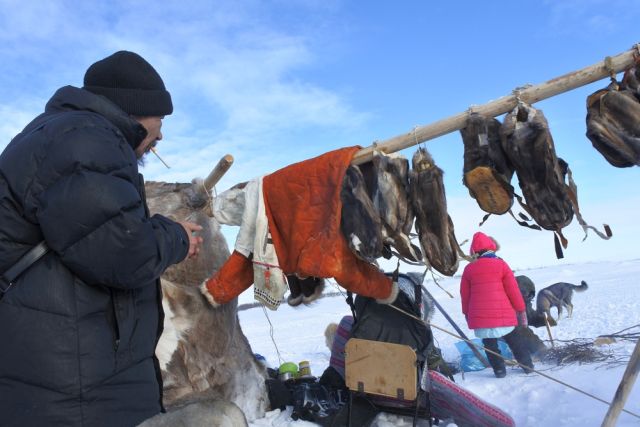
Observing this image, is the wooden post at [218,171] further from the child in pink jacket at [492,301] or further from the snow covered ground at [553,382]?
the child in pink jacket at [492,301]

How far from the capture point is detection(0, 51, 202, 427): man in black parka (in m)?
1.46

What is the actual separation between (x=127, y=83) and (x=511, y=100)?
89.3 inches

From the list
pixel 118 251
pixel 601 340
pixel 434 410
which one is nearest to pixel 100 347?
pixel 118 251

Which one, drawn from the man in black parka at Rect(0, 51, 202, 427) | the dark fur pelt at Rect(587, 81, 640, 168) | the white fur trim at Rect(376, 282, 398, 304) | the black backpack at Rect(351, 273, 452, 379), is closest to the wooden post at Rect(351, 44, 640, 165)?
the dark fur pelt at Rect(587, 81, 640, 168)

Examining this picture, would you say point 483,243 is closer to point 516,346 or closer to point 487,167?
point 516,346

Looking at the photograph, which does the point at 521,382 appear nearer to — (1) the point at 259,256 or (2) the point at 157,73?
(1) the point at 259,256

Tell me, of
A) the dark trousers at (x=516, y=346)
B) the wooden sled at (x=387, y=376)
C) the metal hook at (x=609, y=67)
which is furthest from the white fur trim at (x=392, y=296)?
the dark trousers at (x=516, y=346)

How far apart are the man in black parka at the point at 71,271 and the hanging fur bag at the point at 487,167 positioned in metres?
2.13

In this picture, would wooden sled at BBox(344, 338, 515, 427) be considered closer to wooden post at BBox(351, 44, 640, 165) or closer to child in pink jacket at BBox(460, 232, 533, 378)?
wooden post at BBox(351, 44, 640, 165)

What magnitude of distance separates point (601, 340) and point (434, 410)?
403 cm

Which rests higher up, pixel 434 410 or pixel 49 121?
pixel 49 121

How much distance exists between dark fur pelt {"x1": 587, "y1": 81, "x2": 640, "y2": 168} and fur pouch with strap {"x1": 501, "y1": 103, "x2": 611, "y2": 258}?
0.83 feet

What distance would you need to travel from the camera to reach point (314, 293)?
445 centimetres

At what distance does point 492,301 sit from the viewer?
6484mm
